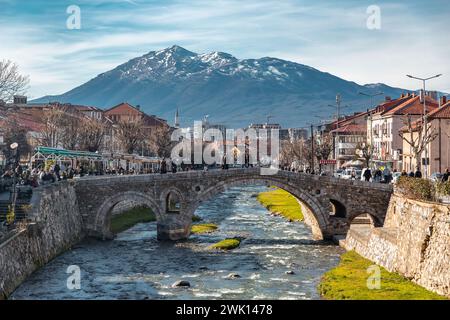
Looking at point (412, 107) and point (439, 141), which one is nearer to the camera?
point (439, 141)

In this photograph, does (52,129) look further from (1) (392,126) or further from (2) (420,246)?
(2) (420,246)

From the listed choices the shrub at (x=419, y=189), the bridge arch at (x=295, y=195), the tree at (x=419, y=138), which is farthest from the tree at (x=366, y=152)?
the shrub at (x=419, y=189)

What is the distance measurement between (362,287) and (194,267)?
46.3 ft

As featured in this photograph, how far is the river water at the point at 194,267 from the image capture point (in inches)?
1768

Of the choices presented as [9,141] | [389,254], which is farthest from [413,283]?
[9,141]

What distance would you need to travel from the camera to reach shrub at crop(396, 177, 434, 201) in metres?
47.2

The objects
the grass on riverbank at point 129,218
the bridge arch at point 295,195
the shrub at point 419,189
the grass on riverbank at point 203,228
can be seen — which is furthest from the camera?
the grass on riverbank at point 129,218

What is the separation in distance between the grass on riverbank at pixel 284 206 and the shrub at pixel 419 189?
32.0m

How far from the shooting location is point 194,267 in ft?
179

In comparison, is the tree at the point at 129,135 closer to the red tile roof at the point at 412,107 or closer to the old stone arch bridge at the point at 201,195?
the red tile roof at the point at 412,107

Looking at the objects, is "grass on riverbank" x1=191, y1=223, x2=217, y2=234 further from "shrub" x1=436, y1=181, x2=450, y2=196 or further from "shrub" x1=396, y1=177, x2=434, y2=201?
"shrub" x1=436, y1=181, x2=450, y2=196

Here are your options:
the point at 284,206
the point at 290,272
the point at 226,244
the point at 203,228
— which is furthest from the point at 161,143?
the point at 290,272

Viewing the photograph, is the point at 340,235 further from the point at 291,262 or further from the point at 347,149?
the point at 347,149

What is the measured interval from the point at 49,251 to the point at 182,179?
835 inches
